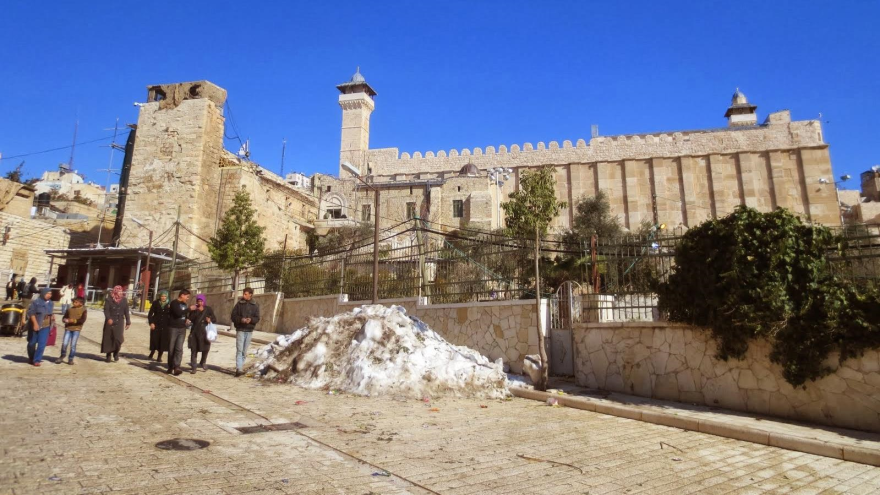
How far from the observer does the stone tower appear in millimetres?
33594

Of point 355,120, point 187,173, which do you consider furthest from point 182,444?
point 355,120

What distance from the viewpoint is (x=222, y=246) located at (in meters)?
20.0

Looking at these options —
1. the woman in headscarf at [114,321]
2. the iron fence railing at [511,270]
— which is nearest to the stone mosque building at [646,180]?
the iron fence railing at [511,270]

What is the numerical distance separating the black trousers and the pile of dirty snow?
4.22ft

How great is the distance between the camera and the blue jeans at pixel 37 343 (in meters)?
8.65

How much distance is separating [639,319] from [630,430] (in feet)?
10.1

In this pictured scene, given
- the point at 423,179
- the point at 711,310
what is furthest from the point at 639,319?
the point at 423,179

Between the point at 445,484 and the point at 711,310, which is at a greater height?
the point at 711,310

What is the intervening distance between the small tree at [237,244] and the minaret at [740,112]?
5886 centimetres

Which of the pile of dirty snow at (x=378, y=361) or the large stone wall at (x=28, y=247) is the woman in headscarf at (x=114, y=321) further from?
the large stone wall at (x=28, y=247)

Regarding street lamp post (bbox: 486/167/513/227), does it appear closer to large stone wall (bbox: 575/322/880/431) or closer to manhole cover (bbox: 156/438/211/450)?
large stone wall (bbox: 575/322/880/431)

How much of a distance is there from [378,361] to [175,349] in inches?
143

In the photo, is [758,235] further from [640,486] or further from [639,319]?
[640,486]

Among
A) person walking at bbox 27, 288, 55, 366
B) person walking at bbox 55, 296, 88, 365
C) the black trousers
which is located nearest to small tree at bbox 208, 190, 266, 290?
person walking at bbox 55, 296, 88, 365
